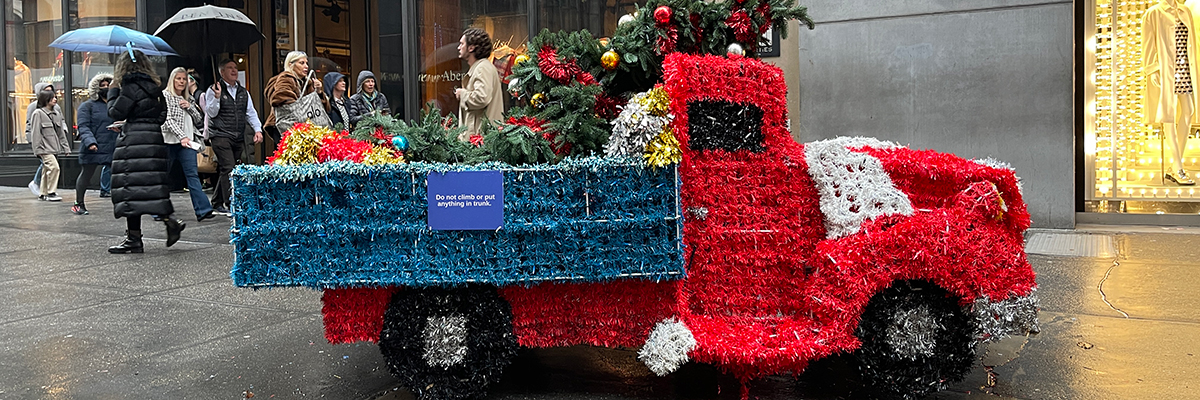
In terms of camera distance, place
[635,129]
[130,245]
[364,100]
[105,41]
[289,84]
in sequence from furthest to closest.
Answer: [105,41], [364,100], [289,84], [130,245], [635,129]

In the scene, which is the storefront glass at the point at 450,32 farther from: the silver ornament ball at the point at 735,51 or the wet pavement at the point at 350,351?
the silver ornament ball at the point at 735,51

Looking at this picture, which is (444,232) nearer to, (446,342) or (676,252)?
(446,342)

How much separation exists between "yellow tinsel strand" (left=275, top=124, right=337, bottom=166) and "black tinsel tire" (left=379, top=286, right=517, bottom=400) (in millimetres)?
637

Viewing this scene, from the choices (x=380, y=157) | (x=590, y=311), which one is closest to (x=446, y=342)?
(x=590, y=311)

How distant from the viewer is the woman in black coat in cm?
755

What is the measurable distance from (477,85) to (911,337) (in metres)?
3.46

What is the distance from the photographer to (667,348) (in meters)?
3.60

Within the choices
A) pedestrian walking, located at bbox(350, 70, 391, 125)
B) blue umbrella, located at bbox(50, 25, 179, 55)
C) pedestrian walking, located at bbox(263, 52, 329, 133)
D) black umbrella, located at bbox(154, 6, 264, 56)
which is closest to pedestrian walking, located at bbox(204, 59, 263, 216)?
black umbrella, located at bbox(154, 6, 264, 56)

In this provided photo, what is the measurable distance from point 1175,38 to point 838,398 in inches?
275

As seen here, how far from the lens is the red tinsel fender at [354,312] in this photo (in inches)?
149

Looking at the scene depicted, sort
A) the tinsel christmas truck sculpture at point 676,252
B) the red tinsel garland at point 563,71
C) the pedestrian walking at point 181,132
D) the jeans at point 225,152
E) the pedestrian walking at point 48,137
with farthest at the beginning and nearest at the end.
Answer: the pedestrian walking at point 48,137 → the jeans at point 225,152 → the pedestrian walking at point 181,132 → the red tinsel garland at point 563,71 → the tinsel christmas truck sculpture at point 676,252

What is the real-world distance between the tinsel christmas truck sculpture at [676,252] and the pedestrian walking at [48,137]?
10.9 m

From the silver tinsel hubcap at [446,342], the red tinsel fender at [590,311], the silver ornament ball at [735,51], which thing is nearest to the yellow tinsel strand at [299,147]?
the silver tinsel hubcap at [446,342]

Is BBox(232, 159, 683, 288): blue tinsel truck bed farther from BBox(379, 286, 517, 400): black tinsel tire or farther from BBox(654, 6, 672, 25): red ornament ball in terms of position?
BBox(654, 6, 672, 25): red ornament ball
